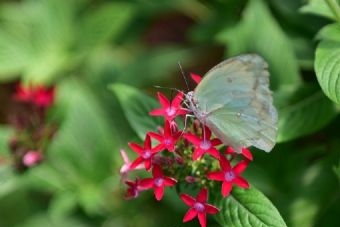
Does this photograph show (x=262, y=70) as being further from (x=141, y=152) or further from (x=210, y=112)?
(x=141, y=152)

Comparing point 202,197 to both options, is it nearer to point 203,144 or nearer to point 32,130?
point 203,144

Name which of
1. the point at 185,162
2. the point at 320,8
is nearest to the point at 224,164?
the point at 185,162

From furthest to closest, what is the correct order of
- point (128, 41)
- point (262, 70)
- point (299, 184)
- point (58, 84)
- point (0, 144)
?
point (128, 41), point (58, 84), point (0, 144), point (299, 184), point (262, 70)

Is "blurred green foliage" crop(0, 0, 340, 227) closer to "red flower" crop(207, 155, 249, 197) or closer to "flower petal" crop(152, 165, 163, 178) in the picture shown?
"red flower" crop(207, 155, 249, 197)

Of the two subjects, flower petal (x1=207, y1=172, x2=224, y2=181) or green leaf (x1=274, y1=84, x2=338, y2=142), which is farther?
green leaf (x1=274, y1=84, x2=338, y2=142)

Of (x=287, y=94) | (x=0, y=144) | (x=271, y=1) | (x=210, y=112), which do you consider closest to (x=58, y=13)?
(x=0, y=144)

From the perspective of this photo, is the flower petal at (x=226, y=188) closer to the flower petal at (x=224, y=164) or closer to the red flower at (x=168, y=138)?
the flower petal at (x=224, y=164)

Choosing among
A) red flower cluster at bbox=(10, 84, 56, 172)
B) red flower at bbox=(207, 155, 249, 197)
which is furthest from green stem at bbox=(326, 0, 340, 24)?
red flower cluster at bbox=(10, 84, 56, 172)
